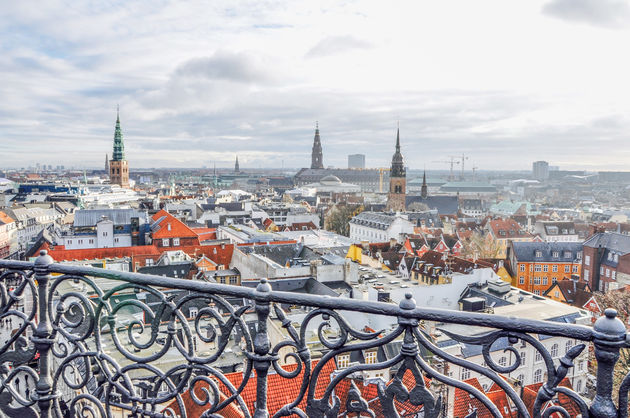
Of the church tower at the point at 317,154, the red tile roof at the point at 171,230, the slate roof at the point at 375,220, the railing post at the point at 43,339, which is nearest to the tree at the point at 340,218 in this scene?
the slate roof at the point at 375,220

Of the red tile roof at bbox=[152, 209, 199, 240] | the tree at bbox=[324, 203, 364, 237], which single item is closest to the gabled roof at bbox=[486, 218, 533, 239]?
the tree at bbox=[324, 203, 364, 237]

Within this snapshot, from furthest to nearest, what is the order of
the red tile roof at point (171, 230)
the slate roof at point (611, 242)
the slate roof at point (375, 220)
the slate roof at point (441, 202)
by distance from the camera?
1. the slate roof at point (441, 202)
2. the slate roof at point (375, 220)
3. the red tile roof at point (171, 230)
4. the slate roof at point (611, 242)

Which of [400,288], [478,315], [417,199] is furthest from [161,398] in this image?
[417,199]

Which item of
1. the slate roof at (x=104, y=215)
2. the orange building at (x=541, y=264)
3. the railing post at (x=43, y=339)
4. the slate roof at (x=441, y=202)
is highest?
the railing post at (x=43, y=339)

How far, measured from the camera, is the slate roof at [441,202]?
8469 cm

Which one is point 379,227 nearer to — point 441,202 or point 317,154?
point 441,202

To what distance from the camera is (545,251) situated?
3634 centimetres

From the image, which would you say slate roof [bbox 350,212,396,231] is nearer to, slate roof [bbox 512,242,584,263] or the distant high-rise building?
A: slate roof [bbox 512,242,584,263]

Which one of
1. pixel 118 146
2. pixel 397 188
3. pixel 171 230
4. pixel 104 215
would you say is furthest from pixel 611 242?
pixel 118 146

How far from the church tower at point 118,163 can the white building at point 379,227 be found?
53928 mm

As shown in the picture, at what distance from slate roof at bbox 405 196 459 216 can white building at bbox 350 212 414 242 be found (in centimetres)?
2613

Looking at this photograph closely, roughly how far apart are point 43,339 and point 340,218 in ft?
220

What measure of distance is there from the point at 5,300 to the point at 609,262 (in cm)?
A: 3683

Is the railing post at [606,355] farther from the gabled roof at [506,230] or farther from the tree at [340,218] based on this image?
the tree at [340,218]
